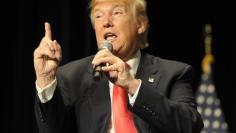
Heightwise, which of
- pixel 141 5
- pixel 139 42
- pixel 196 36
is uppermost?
pixel 141 5

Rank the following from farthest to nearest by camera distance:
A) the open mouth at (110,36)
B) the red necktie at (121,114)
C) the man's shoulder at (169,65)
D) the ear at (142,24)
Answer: the ear at (142,24), the man's shoulder at (169,65), the open mouth at (110,36), the red necktie at (121,114)

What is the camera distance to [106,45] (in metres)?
1.93

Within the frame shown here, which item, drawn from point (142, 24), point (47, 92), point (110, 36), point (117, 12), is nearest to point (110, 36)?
point (110, 36)

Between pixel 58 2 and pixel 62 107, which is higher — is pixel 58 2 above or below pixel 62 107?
above

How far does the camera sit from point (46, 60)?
196 cm

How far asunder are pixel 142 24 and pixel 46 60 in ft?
1.96

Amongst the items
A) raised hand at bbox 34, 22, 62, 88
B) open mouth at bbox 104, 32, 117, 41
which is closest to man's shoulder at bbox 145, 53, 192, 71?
open mouth at bbox 104, 32, 117, 41

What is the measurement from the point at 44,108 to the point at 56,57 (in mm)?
199

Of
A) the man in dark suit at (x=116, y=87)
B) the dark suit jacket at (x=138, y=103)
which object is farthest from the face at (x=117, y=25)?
the dark suit jacket at (x=138, y=103)

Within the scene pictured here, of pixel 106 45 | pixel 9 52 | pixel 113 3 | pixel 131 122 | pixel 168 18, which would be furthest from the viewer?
pixel 168 18

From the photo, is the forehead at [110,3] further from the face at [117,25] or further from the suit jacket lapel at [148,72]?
the suit jacket lapel at [148,72]

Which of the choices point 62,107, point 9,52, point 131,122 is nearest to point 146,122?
point 131,122

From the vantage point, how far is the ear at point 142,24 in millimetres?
2365

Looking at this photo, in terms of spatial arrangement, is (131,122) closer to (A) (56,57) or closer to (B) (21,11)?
(A) (56,57)
